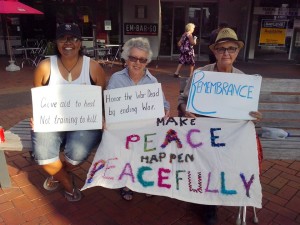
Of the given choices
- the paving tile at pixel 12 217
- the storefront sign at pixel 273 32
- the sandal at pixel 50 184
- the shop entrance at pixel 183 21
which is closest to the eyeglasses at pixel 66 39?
the sandal at pixel 50 184

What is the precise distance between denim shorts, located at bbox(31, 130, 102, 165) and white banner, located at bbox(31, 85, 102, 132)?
A: 3.3 inches

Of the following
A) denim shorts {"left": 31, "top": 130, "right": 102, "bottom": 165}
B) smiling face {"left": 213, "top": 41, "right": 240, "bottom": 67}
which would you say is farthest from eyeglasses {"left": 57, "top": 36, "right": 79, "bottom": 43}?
smiling face {"left": 213, "top": 41, "right": 240, "bottom": 67}

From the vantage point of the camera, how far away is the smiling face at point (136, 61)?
103 inches

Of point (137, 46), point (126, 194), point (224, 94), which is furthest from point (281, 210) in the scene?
point (137, 46)

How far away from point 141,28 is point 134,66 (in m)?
9.73

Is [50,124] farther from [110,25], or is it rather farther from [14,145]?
[110,25]

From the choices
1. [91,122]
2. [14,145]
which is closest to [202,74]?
[91,122]

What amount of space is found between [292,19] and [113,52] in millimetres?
7136

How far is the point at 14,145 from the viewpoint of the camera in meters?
2.75

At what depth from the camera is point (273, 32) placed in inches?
458

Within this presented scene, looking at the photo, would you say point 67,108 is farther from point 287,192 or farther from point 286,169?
point 286,169

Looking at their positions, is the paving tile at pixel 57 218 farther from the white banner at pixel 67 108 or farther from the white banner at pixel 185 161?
the white banner at pixel 67 108

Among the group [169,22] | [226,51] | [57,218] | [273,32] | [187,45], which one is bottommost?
[57,218]

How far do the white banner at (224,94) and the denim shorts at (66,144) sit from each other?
0.93m
